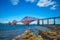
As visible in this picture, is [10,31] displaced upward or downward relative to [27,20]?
downward

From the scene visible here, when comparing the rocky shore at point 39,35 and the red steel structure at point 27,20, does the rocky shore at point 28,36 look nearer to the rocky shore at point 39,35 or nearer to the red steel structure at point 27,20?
the rocky shore at point 39,35

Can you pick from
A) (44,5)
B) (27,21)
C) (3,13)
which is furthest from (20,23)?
(44,5)

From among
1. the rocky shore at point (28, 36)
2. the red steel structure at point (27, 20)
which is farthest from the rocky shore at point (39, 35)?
the red steel structure at point (27, 20)

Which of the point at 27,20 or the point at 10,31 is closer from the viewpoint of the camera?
the point at 10,31

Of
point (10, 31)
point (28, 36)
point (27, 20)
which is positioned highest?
point (27, 20)

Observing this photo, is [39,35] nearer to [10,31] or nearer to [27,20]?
[27,20]

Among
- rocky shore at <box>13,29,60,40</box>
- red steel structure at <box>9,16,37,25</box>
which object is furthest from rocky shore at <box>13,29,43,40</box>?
red steel structure at <box>9,16,37,25</box>

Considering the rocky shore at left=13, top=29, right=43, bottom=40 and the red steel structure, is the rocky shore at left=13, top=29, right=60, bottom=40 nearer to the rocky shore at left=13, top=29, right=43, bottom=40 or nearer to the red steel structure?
the rocky shore at left=13, top=29, right=43, bottom=40

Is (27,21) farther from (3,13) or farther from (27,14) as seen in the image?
(3,13)

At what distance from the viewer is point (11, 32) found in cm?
259

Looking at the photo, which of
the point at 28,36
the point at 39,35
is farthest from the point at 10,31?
the point at 39,35

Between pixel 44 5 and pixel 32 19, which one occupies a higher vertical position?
pixel 44 5

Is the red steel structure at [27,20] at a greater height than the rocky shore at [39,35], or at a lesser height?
greater

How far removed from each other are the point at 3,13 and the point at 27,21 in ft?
1.70
